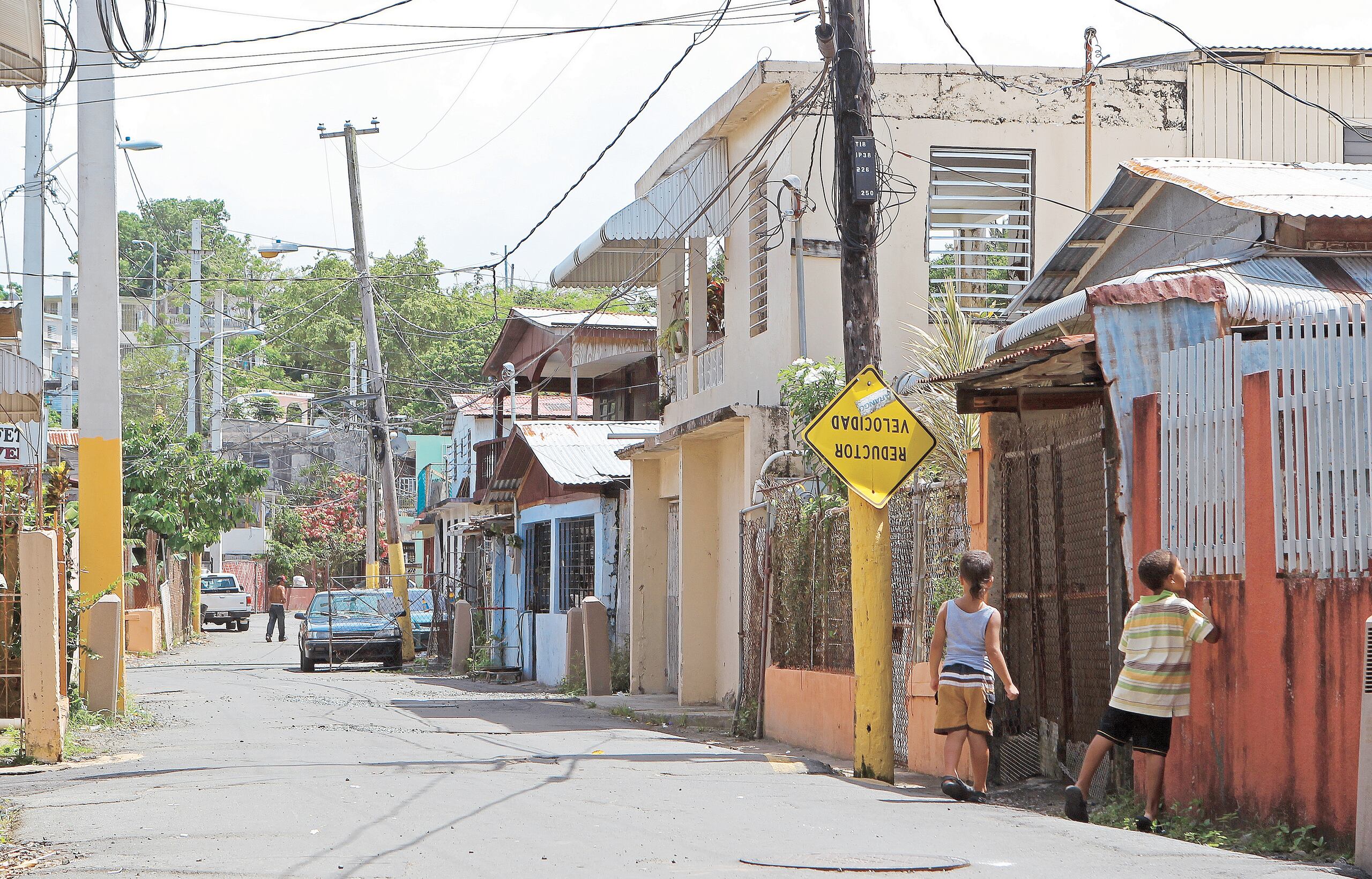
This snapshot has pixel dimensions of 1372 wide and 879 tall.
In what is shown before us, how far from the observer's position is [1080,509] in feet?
35.0

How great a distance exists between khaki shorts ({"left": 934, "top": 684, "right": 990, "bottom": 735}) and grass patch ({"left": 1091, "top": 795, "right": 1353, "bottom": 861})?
3.55 feet

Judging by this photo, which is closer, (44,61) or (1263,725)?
(1263,725)

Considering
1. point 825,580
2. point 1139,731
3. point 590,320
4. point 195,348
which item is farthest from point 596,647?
point 195,348

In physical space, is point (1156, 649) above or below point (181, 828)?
above

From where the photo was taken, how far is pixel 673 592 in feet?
71.6

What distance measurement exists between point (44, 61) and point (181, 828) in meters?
6.26

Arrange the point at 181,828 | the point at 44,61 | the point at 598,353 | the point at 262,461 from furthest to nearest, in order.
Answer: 1. the point at 262,461
2. the point at 598,353
3. the point at 44,61
4. the point at 181,828

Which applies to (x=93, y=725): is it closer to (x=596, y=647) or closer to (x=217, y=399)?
(x=596, y=647)

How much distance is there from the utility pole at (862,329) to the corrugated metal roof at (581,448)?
470 inches

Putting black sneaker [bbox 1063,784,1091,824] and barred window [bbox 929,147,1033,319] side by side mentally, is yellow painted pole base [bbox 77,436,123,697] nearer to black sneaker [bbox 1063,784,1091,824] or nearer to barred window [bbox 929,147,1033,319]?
barred window [bbox 929,147,1033,319]

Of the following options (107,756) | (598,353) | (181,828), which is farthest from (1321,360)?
(598,353)

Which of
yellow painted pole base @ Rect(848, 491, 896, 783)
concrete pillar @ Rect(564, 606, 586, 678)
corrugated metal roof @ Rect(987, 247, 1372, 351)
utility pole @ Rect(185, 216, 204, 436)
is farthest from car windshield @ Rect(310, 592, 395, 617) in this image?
corrugated metal roof @ Rect(987, 247, 1372, 351)

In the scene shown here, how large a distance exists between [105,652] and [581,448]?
12.3m

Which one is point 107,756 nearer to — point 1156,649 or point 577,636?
point 1156,649
